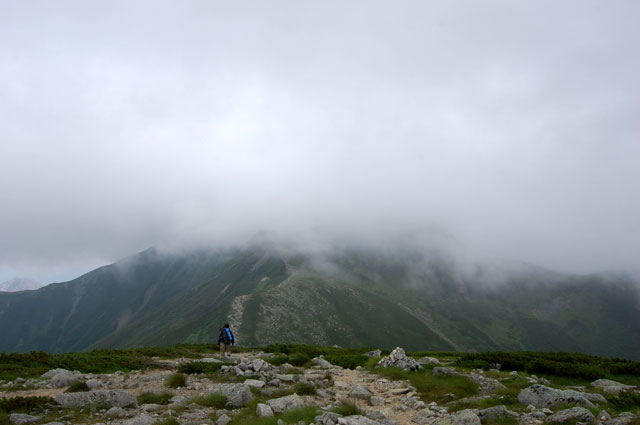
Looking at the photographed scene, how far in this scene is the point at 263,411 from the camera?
12.1 metres

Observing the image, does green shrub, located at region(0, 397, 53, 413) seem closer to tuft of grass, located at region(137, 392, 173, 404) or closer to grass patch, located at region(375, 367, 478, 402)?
tuft of grass, located at region(137, 392, 173, 404)

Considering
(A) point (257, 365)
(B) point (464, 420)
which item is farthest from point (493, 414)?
(A) point (257, 365)

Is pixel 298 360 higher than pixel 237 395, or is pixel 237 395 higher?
pixel 237 395

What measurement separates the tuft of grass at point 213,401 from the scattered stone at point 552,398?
11833 mm

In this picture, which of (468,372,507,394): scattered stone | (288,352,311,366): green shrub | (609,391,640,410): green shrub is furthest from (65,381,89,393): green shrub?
(609,391,640,410): green shrub

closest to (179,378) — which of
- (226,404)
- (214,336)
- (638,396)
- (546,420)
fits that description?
(226,404)

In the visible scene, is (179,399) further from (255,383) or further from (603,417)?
(603,417)

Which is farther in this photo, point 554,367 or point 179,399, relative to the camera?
point 554,367

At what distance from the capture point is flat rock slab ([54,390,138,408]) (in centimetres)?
1406

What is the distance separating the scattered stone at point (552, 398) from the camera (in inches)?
534

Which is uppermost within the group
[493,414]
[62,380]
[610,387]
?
[62,380]

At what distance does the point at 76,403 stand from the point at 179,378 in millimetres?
4763

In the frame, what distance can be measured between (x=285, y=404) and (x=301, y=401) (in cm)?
84

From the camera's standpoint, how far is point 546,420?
11844 mm
